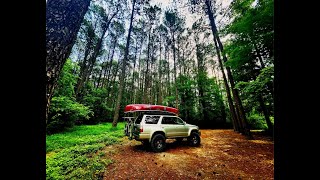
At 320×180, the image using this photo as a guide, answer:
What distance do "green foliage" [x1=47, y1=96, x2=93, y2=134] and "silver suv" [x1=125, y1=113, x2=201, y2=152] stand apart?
5219 mm

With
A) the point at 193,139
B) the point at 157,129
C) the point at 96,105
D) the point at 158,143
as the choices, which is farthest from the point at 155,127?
the point at 96,105

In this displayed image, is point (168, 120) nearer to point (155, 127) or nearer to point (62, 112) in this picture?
point (155, 127)

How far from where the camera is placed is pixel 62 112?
12.1m

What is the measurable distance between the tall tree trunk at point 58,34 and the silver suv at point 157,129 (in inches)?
231

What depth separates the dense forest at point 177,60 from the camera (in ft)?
21.0

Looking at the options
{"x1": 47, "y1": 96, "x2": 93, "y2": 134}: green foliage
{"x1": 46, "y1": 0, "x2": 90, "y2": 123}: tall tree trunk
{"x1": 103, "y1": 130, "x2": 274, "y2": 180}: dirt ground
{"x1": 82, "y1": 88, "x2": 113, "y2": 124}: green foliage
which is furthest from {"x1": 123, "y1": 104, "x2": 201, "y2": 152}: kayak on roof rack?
{"x1": 82, "y1": 88, "x2": 113, "y2": 124}: green foliage

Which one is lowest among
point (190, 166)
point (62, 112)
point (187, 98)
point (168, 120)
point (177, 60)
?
point (190, 166)

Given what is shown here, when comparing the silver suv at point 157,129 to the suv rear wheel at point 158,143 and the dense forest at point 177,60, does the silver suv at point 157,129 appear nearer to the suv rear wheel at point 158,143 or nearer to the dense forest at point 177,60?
the suv rear wheel at point 158,143

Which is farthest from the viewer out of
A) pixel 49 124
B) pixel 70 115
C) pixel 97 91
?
pixel 97 91

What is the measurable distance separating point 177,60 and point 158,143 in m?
16.5
